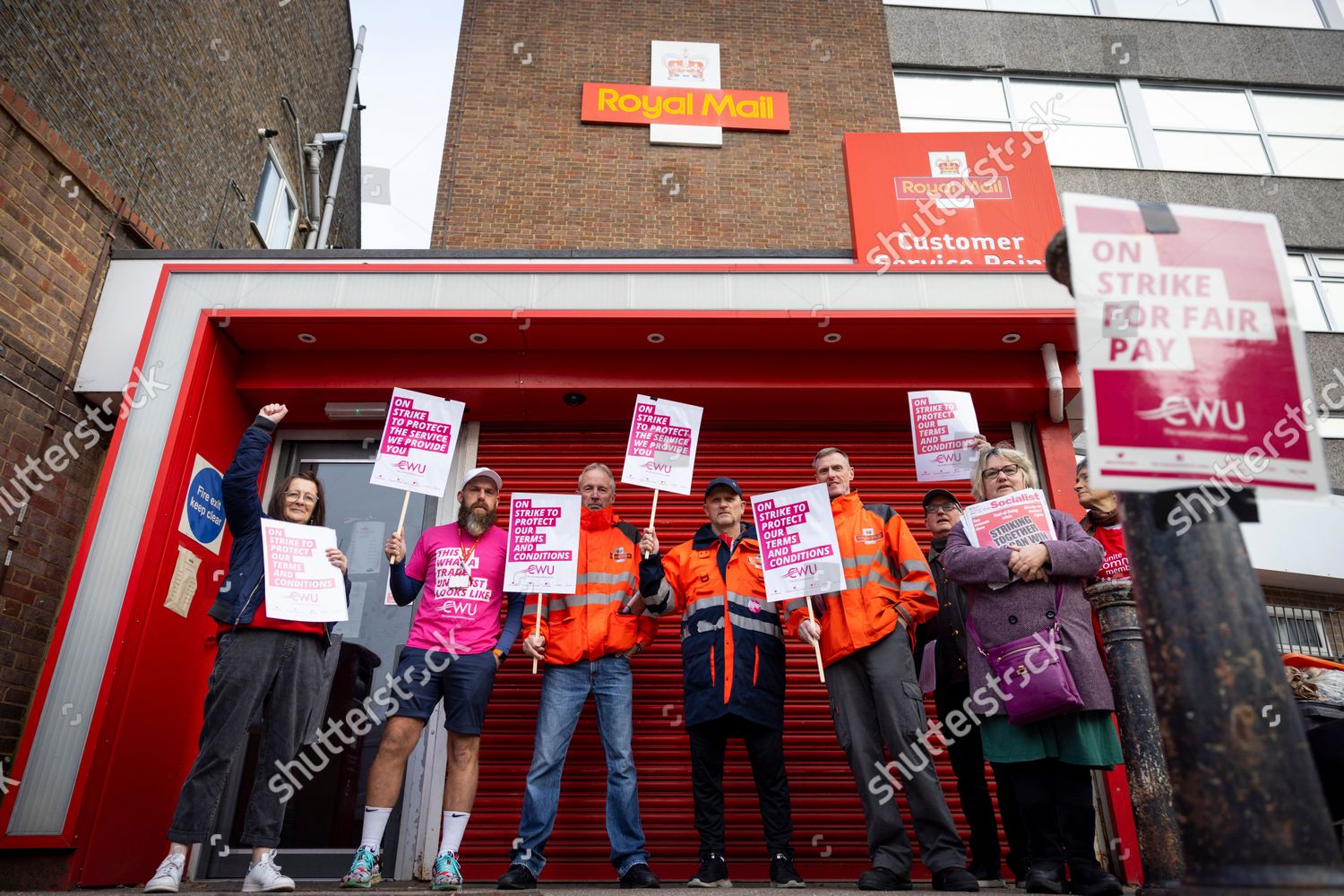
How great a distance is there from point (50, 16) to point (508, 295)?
450 cm

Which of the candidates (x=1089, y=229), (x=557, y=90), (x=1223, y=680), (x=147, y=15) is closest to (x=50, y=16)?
(x=147, y=15)

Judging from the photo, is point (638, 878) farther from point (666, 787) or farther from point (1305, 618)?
point (1305, 618)

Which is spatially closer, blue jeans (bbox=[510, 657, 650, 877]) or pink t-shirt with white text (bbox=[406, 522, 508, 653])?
blue jeans (bbox=[510, 657, 650, 877])

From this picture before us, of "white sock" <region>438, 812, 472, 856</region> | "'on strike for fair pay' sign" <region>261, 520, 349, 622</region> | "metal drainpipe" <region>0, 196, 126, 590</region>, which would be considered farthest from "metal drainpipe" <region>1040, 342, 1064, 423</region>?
"metal drainpipe" <region>0, 196, 126, 590</region>

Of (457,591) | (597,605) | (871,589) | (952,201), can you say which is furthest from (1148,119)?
(457,591)

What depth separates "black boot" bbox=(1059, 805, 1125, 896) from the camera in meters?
3.72

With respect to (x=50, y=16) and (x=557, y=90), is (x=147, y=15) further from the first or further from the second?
(x=557, y=90)

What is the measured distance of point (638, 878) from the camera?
4.60 meters

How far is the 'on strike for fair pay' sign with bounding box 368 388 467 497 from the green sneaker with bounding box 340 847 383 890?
80.5 inches

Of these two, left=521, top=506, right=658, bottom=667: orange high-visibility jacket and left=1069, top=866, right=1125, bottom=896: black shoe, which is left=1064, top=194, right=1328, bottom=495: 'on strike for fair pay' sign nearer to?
left=1069, top=866, right=1125, bottom=896: black shoe

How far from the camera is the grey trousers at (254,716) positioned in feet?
14.1

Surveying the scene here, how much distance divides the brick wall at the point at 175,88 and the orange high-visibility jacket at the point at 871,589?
6993 mm

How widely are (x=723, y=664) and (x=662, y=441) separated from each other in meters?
1.56

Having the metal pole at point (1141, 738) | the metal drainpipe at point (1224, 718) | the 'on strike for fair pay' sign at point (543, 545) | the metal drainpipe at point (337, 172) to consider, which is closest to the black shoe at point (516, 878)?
the 'on strike for fair pay' sign at point (543, 545)
